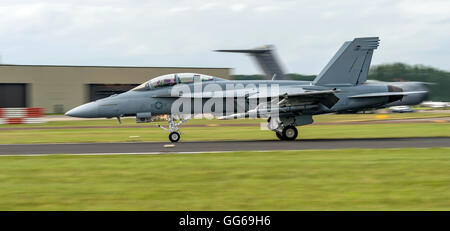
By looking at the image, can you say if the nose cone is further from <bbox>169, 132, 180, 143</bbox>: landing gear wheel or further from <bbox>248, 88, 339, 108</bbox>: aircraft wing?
<bbox>248, 88, 339, 108</bbox>: aircraft wing

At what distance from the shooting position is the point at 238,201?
8789 millimetres

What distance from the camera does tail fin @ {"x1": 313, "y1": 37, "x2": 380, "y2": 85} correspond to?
22203 mm

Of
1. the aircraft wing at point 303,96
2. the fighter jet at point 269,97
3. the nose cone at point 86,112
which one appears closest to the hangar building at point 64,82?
the fighter jet at point 269,97

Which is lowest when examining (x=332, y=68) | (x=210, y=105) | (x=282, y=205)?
(x=282, y=205)

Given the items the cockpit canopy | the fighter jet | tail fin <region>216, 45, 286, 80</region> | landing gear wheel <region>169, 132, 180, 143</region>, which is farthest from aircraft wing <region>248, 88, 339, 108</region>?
tail fin <region>216, 45, 286, 80</region>

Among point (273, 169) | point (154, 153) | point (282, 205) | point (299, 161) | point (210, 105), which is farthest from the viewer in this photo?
point (210, 105)

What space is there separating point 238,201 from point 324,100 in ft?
43.6

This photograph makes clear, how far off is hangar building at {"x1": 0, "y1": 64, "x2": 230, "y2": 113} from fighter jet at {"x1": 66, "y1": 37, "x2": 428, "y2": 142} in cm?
4790

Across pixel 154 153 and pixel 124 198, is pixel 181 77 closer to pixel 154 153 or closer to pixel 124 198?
pixel 154 153

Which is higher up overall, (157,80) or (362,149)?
(157,80)

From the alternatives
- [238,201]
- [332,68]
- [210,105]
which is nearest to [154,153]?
[210,105]

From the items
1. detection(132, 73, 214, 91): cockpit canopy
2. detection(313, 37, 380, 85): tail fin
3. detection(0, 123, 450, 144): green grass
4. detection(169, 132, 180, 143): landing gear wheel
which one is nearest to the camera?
detection(169, 132, 180, 143): landing gear wheel

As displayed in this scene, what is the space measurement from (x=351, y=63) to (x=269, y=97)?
170 inches

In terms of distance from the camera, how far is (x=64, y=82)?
71188mm
